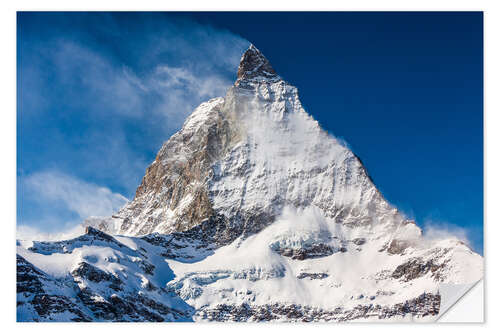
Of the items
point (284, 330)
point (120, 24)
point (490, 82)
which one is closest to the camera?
point (284, 330)

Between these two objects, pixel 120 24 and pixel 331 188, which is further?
pixel 331 188

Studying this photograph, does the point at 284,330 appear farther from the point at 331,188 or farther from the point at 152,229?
the point at 152,229

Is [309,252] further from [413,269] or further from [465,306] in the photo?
[465,306]

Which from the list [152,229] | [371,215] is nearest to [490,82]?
[371,215]

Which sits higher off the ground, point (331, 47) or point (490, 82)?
point (331, 47)

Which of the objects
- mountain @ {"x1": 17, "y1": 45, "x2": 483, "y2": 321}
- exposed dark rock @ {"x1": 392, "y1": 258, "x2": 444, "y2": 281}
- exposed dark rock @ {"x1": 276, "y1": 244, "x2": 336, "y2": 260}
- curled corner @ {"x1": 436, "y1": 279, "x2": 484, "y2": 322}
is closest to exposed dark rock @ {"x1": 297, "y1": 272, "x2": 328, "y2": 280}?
mountain @ {"x1": 17, "y1": 45, "x2": 483, "y2": 321}

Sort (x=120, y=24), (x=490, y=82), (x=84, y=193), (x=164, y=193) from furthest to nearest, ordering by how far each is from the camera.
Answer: (x=164, y=193)
(x=84, y=193)
(x=120, y=24)
(x=490, y=82)
